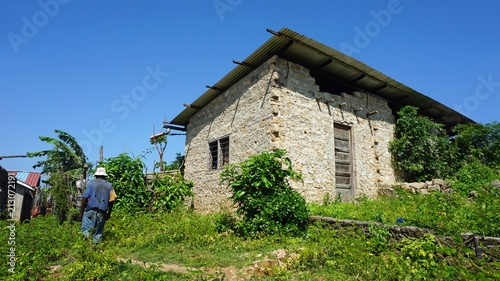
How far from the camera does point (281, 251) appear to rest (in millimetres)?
4973

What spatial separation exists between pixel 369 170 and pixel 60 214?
1234 centimetres

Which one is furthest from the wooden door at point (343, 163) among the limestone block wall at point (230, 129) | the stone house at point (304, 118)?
the limestone block wall at point (230, 129)

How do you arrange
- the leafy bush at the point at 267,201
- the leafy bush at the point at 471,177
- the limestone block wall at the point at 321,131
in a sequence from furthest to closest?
the leafy bush at the point at 471,177 < the limestone block wall at the point at 321,131 < the leafy bush at the point at 267,201

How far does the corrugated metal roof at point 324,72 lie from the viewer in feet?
28.3

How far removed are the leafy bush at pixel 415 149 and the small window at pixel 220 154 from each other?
6.77 m

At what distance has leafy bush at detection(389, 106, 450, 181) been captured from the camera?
1152cm

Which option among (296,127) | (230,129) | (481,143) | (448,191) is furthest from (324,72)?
(481,143)

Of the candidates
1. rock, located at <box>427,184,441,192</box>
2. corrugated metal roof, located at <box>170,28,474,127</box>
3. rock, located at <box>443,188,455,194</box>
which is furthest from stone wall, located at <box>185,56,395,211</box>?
rock, located at <box>443,188,455,194</box>

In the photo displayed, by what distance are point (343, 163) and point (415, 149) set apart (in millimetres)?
3590

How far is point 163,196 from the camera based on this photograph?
1073cm

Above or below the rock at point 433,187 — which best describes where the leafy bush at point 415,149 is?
above

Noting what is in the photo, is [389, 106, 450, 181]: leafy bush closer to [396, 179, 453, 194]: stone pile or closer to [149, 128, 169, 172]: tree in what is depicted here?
[396, 179, 453, 194]: stone pile

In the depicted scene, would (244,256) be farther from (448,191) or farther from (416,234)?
(448,191)

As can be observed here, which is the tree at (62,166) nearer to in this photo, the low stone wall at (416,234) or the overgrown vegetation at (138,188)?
the overgrown vegetation at (138,188)
